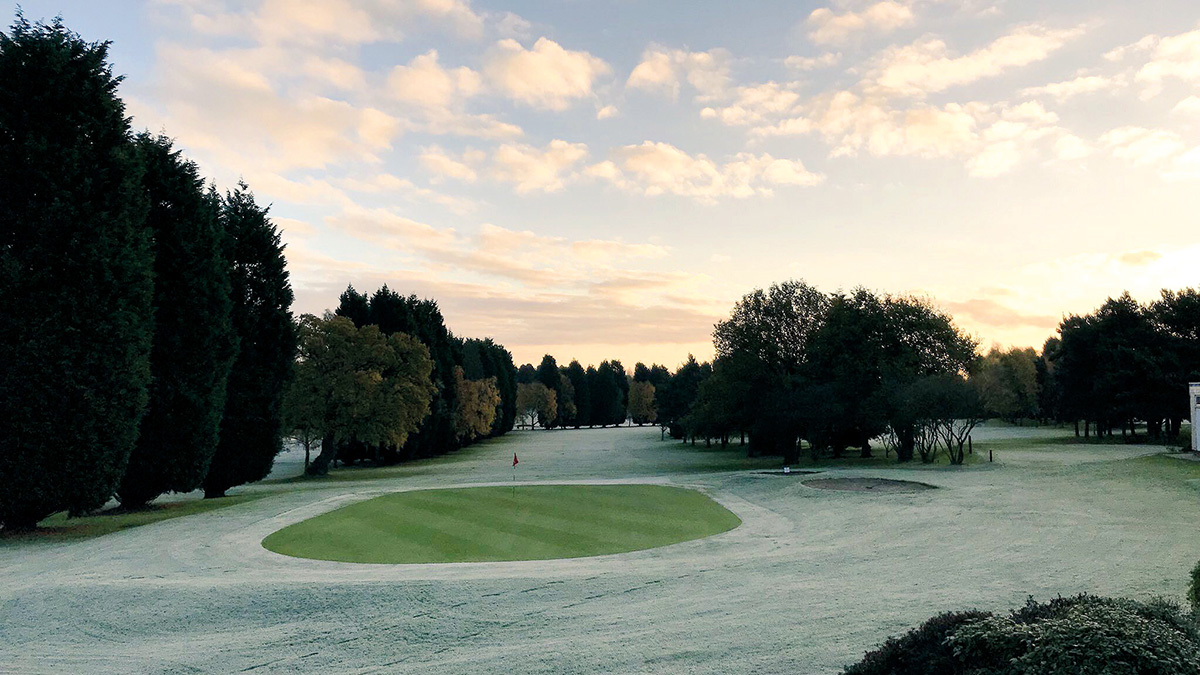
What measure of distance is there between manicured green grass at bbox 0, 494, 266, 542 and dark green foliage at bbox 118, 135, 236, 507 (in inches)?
45.2

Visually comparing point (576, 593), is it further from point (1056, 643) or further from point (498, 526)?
point (1056, 643)

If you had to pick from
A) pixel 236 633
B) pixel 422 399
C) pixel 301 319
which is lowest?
pixel 236 633

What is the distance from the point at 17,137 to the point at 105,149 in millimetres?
2617

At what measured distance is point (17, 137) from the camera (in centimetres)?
2558

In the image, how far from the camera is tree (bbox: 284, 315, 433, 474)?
5400cm

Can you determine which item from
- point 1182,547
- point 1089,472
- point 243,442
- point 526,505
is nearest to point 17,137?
point 243,442

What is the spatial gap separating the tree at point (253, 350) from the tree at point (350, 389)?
1040 centimetres

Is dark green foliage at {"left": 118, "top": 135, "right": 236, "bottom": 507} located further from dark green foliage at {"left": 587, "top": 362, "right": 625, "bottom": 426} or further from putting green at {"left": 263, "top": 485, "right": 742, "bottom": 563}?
dark green foliage at {"left": 587, "top": 362, "right": 625, "bottom": 426}

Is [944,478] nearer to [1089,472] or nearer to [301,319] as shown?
[1089,472]

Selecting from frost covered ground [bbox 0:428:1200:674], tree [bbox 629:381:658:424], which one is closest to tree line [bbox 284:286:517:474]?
frost covered ground [bbox 0:428:1200:674]

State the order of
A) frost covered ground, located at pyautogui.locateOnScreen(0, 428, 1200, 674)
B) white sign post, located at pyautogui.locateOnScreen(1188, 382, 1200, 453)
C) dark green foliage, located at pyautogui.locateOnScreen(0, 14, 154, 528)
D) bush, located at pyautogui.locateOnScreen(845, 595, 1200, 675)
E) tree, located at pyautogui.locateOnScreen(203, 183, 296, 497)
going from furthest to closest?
white sign post, located at pyautogui.locateOnScreen(1188, 382, 1200, 453) < tree, located at pyautogui.locateOnScreen(203, 183, 296, 497) < dark green foliage, located at pyautogui.locateOnScreen(0, 14, 154, 528) < frost covered ground, located at pyautogui.locateOnScreen(0, 428, 1200, 674) < bush, located at pyautogui.locateOnScreen(845, 595, 1200, 675)

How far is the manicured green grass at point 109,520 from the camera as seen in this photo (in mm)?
26500

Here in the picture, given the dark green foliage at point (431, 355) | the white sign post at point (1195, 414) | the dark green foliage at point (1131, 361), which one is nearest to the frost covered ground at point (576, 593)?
the white sign post at point (1195, 414)

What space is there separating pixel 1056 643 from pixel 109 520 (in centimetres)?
3524
